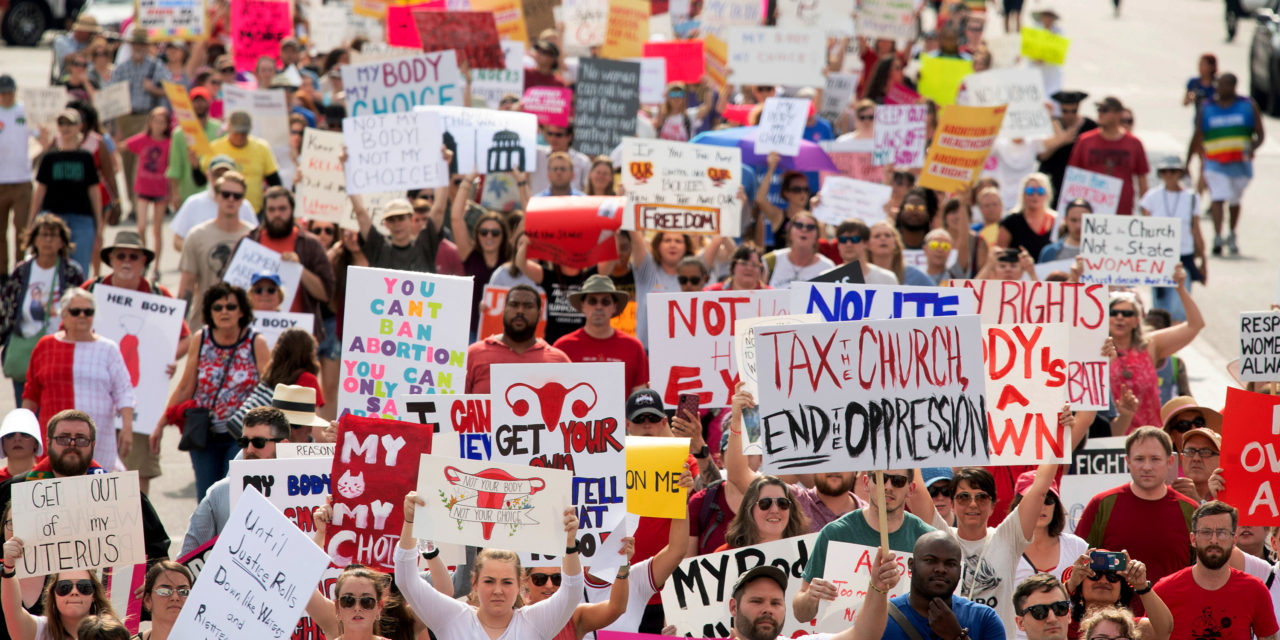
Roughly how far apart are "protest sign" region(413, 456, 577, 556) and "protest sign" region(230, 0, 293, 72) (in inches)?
581

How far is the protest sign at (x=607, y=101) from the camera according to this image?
15.7m

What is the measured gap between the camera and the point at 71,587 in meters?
7.07

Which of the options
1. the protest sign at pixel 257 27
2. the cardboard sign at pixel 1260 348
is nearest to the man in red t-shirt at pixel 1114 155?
the cardboard sign at pixel 1260 348

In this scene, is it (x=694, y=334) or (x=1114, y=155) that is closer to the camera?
(x=694, y=334)

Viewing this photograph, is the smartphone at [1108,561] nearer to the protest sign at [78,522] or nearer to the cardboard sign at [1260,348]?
the cardboard sign at [1260,348]

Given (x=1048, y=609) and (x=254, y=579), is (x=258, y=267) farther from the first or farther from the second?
(x=1048, y=609)

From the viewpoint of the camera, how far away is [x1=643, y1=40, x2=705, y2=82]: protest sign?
19.3 meters

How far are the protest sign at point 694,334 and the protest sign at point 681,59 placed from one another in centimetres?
1007

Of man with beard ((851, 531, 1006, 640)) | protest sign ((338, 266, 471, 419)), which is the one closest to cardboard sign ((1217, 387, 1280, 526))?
man with beard ((851, 531, 1006, 640))

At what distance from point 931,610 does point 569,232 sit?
238 inches

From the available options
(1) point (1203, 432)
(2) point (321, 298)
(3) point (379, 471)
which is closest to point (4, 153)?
(2) point (321, 298)

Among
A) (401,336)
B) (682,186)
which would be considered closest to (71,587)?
(401,336)

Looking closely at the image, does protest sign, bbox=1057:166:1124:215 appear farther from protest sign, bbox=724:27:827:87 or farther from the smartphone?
the smartphone

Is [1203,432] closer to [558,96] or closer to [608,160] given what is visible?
[608,160]
